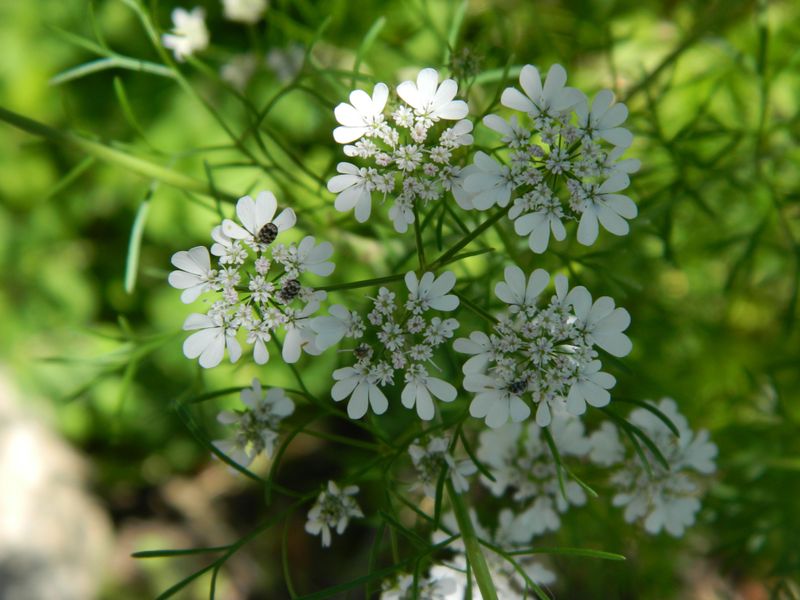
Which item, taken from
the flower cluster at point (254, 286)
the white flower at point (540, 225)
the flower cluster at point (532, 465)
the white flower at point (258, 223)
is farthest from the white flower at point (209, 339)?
the flower cluster at point (532, 465)

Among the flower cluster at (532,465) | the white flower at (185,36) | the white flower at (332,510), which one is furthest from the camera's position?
the white flower at (185,36)

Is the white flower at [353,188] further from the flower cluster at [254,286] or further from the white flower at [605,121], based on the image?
the white flower at [605,121]

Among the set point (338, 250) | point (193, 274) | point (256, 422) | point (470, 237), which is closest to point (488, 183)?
point (470, 237)

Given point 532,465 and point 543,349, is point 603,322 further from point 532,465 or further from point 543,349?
point 532,465

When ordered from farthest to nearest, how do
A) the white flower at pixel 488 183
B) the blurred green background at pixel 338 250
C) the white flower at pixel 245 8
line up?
the blurred green background at pixel 338 250 < the white flower at pixel 245 8 < the white flower at pixel 488 183

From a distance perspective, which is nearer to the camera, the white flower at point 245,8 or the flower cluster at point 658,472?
the flower cluster at point 658,472

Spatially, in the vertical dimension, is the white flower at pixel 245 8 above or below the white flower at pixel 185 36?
above
